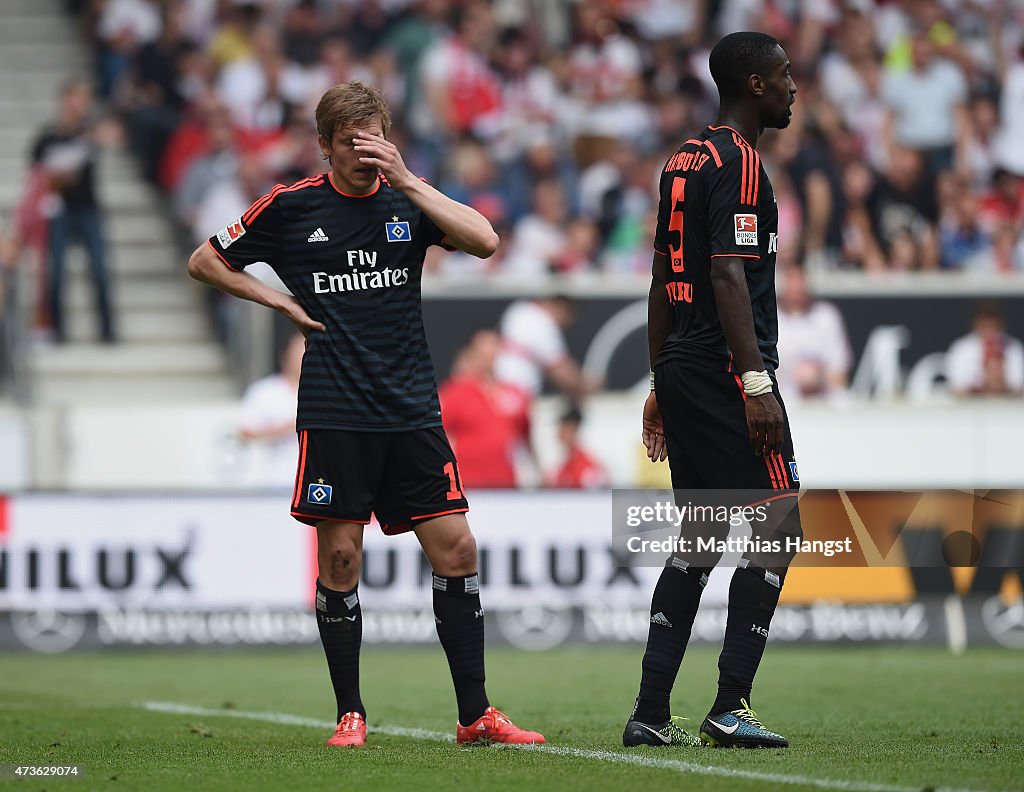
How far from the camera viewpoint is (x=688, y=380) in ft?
21.1

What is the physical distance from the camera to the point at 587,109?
18766 mm

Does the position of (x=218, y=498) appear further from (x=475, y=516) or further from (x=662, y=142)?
(x=662, y=142)

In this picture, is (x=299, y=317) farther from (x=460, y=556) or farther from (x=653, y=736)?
(x=653, y=736)

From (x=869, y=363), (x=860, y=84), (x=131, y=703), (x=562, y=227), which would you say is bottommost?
(x=131, y=703)

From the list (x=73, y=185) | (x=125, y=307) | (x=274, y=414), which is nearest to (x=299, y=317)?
(x=274, y=414)

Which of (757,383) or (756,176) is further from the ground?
(756,176)

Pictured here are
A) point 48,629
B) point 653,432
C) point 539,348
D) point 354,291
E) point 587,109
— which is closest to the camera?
point 354,291

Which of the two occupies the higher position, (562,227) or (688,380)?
(562,227)

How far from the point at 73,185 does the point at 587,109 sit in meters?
5.47

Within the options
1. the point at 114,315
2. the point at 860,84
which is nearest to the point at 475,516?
the point at 114,315

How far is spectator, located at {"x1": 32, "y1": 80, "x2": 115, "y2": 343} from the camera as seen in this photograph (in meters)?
16.2

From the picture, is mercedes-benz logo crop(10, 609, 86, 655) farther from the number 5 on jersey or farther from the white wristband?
the white wristband

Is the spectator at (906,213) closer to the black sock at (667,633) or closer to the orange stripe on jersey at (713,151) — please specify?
the orange stripe on jersey at (713,151)

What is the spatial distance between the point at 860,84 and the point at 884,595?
7894mm
